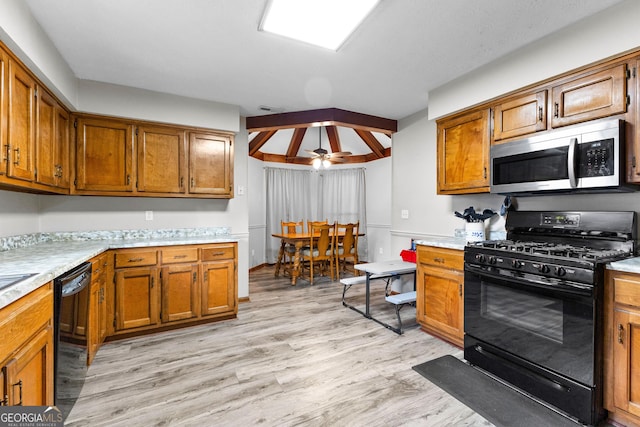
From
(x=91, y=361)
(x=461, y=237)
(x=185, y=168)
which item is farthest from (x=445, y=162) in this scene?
(x=91, y=361)

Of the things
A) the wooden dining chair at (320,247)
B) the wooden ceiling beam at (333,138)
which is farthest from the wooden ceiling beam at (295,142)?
the wooden dining chair at (320,247)

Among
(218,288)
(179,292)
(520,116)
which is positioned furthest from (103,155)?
(520,116)

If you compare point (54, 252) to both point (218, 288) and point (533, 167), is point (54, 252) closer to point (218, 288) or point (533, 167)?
point (218, 288)

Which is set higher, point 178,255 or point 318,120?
point 318,120

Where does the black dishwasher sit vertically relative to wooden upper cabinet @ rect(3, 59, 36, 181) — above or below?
below

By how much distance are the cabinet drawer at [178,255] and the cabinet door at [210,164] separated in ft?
2.34

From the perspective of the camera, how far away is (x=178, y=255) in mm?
3018

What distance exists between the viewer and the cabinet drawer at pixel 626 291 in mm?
1599

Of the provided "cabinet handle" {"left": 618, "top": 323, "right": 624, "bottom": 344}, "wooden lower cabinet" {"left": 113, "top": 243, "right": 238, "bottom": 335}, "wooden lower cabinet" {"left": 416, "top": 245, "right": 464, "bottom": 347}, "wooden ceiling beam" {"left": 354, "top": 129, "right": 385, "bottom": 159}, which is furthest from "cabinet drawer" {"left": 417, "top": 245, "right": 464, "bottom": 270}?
"wooden ceiling beam" {"left": 354, "top": 129, "right": 385, "bottom": 159}

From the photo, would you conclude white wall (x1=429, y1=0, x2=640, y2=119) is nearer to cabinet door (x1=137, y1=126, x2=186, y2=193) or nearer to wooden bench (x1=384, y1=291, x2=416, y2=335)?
wooden bench (x1=384, y1=291, x2=416, y2=335)

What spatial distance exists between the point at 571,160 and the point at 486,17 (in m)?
1.11

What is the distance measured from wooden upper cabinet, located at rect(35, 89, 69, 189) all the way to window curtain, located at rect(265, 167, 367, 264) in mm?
3997

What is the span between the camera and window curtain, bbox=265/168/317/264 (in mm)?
6637

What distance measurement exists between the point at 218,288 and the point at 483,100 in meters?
3.14
